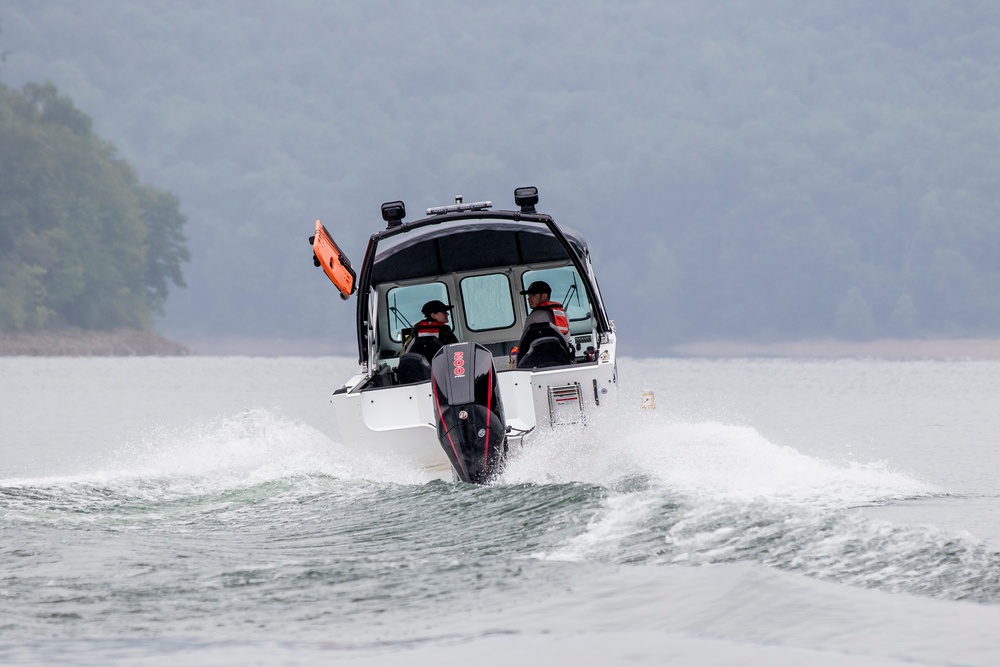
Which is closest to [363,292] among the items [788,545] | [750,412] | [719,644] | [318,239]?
[318,239]

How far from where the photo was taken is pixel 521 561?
6.14m

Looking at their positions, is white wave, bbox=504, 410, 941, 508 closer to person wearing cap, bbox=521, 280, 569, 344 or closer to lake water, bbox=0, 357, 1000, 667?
lake water, bbox=0, 357, 1000, 667

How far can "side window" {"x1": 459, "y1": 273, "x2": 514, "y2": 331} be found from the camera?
42.5 feet

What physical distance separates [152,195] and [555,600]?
89.8 m

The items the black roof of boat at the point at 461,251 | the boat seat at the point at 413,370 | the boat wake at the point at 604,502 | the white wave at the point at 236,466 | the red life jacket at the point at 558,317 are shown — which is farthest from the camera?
the black roof of boat at the point at 461,251

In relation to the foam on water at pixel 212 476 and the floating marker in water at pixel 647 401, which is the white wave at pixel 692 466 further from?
the foam on water at pixel 212 476

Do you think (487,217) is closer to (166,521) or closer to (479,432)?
(479,432)

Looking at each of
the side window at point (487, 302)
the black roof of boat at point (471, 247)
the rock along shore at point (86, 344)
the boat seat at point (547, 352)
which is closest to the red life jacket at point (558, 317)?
the black roof of boat at point (471, 247)

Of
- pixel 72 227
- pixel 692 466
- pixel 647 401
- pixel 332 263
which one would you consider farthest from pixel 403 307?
pixel 72 227

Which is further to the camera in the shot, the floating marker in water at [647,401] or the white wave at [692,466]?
the floating marker in water at [647,401]

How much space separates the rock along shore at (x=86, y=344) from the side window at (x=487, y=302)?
62301 millimetres

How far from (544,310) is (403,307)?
2.69m

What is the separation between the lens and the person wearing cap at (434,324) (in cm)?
1062

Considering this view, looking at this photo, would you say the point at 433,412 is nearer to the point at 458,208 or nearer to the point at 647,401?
the point at 647,401
